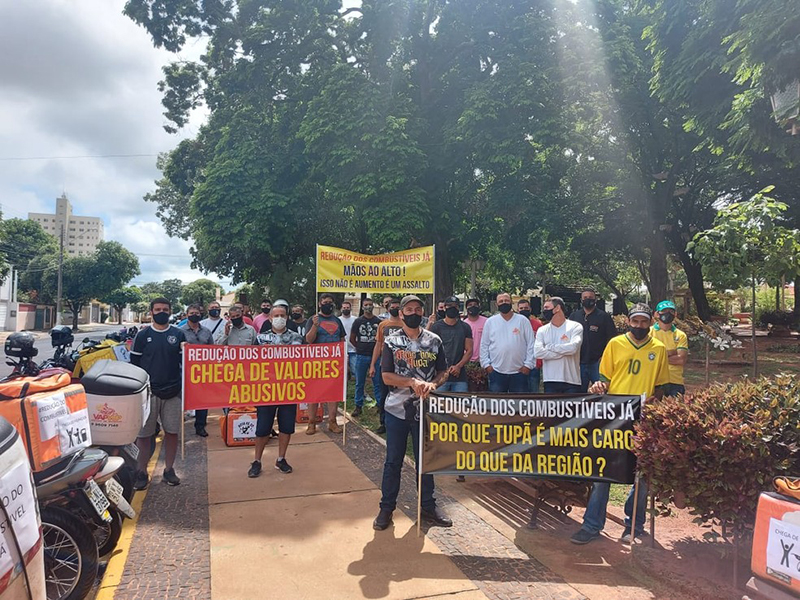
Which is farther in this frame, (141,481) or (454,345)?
(454,345)

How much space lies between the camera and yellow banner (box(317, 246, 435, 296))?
8.73 metres

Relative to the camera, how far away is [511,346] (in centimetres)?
622

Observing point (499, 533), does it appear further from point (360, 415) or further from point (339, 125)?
point (339, 125)

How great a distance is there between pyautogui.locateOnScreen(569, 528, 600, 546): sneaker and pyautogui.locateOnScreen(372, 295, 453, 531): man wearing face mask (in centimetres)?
98

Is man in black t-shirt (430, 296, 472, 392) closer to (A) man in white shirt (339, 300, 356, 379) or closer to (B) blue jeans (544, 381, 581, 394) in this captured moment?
(B) blue jeans (544, 381, 581, 394)

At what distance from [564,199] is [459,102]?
6.84 metres

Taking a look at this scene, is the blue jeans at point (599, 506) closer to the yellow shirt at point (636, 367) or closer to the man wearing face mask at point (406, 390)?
the yellow shirt at point (636, 367)

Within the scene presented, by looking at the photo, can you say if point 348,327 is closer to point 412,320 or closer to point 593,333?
point 593,333

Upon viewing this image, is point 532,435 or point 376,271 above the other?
point 376,271

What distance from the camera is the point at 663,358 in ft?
14.4

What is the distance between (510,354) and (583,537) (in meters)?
2.49

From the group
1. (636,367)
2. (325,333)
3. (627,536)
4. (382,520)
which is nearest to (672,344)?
(636,367)

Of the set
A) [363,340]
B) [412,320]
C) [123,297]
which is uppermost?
[412,320]

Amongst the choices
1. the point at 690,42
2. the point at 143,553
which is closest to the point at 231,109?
the point at 690,42
